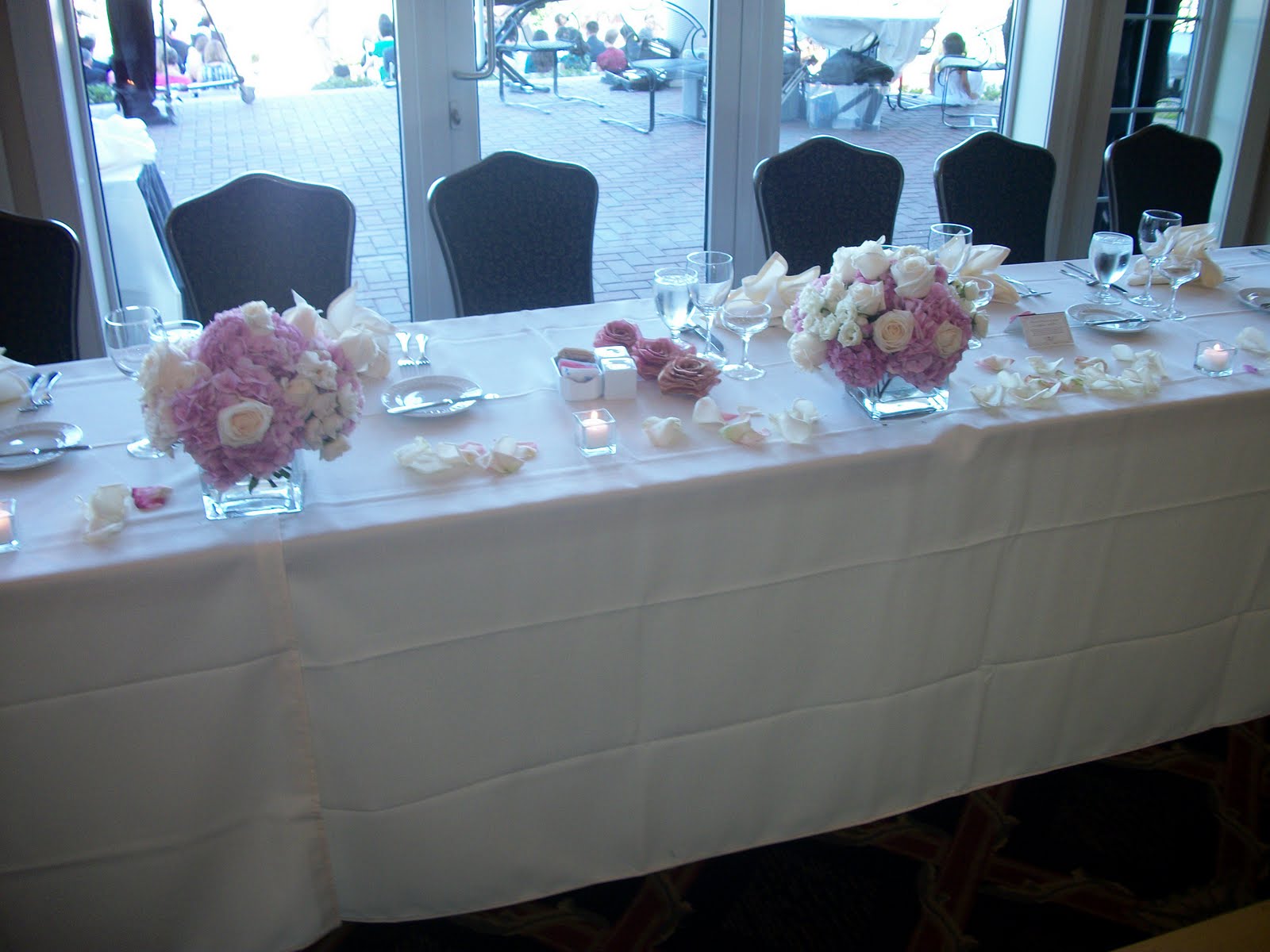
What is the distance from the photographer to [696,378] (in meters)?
1.71

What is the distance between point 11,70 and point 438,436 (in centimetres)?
195

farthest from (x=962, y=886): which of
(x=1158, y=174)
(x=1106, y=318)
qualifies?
(x=1158, y=174)

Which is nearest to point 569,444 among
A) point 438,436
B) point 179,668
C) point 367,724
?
point 438,436

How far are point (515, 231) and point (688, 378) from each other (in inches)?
39.4

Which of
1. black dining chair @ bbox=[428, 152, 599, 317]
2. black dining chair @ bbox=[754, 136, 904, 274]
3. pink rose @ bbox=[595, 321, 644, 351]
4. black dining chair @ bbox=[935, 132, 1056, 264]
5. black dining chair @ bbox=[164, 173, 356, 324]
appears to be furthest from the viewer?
black dining chair @ bbox=[935, 132, 1056, 264]

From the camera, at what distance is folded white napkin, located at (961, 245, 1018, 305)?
2150mm

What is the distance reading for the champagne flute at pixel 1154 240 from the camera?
2.21 meters

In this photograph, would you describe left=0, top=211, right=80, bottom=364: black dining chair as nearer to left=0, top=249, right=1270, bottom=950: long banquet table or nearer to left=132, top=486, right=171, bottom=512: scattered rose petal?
left=0, top=249, right=1270, bottom=950: long banquet table

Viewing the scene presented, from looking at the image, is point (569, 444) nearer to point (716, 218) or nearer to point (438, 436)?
point (438, 436)

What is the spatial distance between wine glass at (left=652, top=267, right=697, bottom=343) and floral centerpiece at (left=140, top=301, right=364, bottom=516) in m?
0.63

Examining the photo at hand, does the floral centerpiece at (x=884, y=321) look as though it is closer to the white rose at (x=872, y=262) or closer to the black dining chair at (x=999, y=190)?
the white rose at (x=872, y=262)

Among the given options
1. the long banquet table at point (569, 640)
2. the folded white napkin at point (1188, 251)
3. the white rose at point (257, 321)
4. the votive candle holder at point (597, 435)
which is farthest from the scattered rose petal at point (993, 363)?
the white rose at point (257, 321)

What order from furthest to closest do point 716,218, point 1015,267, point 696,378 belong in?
1. point 716,218
2. point 1015,267
3. point 696,378

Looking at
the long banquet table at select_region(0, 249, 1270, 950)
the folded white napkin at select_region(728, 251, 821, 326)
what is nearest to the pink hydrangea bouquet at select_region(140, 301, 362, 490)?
the long banquet table at select_region(0, 249, 1270, 950)
